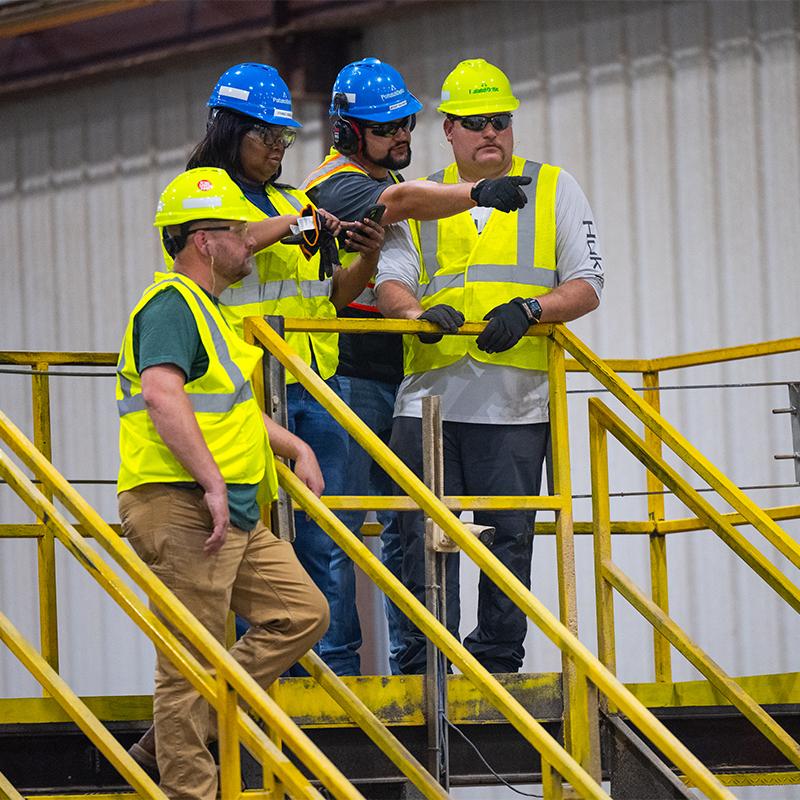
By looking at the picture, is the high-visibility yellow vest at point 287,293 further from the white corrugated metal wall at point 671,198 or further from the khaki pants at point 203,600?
the white corrugated metal wall at point 671,198

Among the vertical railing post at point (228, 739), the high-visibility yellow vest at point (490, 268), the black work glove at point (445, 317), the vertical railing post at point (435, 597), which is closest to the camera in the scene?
the vertical railing post at point (228, 739)

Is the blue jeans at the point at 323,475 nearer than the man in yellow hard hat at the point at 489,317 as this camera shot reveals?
Yes

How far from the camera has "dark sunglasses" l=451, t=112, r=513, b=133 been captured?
6.12 meters

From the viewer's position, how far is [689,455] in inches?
221

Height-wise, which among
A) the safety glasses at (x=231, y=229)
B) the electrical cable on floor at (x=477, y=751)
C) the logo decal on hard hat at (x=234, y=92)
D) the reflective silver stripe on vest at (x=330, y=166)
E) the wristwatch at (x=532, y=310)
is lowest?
the electrical cable on floor at (x=477, y=751)

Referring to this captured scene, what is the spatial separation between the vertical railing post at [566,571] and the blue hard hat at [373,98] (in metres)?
1.05

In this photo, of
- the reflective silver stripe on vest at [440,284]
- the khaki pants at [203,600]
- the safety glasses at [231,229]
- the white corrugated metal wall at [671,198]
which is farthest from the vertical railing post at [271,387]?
the white corrugated metal wall at [671,198]

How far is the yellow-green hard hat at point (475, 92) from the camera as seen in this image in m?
6.11

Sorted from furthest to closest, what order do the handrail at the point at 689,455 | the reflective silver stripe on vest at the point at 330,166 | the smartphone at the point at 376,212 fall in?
1. the reflective silver stripe on vest at the point at 330,166
2. the smartphone at the point at 376,212
3. the handrail at the point at 689,455

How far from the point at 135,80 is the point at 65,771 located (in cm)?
811

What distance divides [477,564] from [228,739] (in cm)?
87

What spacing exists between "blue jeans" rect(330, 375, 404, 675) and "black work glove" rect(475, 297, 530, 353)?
643mm

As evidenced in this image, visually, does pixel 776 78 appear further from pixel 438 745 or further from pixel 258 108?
pixel 438 745

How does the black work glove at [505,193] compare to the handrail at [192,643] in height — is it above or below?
above
